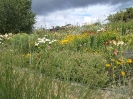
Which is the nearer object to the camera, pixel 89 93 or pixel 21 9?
pixel 89 93

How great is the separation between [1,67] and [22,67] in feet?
0.85

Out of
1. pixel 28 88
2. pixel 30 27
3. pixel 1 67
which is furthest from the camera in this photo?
pixel 30 27

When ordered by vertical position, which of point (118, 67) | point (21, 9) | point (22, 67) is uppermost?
point (21, 9)

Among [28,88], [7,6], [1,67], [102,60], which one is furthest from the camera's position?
[7,6]

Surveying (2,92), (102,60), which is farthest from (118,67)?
(2,92)

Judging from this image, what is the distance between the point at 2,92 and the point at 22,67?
50 centimetres

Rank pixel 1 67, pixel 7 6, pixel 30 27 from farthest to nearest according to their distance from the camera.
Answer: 1. pixel 30 27
2. pixel 7 6
3. pixel 1 67

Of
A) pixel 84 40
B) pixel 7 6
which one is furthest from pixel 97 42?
pixel 7 6

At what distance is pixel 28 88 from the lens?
296 cm

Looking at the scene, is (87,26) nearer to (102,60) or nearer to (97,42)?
(97,42)

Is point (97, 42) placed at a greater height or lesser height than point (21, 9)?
lesser

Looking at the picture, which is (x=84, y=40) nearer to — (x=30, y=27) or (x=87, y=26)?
(x=87, y=26)

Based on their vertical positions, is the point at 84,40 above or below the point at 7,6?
below

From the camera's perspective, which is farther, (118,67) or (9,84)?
(118,67)
